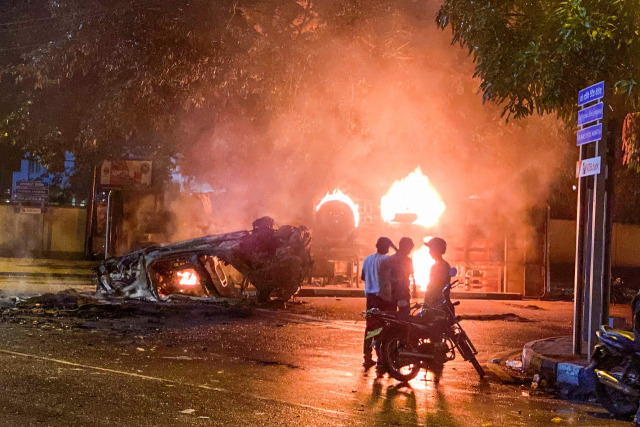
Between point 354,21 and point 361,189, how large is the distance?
6543mm

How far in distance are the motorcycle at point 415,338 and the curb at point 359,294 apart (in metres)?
10.7

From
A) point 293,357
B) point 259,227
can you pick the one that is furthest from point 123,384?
point 259,227

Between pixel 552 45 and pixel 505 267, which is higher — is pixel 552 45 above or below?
above

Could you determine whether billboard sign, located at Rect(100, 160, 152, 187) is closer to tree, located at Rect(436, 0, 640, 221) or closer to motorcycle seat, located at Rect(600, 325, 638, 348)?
tree, located at Rect(436, 0, 640, 221)

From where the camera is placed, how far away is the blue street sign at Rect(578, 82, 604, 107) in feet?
26.6

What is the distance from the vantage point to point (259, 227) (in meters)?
14.4

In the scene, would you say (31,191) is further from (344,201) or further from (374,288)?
(374,288)

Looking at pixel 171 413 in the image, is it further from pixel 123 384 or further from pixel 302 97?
pixel 302 97

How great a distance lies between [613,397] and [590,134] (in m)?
3.27

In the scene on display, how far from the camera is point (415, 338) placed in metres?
7.74

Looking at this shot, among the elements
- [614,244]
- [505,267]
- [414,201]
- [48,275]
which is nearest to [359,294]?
[505,267]

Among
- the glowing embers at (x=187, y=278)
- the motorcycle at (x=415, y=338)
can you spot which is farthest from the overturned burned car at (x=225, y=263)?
the motorcycle at (x=415, y=338)

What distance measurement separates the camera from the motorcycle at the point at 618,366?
6164 millimetres

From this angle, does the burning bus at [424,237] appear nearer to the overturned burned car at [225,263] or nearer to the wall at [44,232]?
→ the overturned burned car at [225,263]
